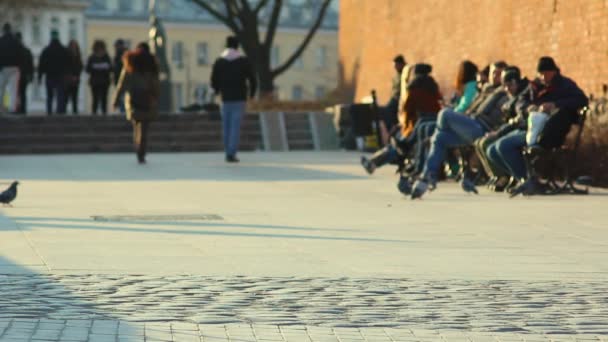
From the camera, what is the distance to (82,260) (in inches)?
380

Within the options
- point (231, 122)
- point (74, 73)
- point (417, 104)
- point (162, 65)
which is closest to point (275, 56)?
point (162, 65)

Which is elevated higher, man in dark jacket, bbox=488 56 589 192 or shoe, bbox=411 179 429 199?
man in dark jacket, bbox=488 56 589 192

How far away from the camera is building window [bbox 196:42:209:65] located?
11938 centimetres

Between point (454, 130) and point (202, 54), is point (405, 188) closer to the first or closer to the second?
point (454, 130)

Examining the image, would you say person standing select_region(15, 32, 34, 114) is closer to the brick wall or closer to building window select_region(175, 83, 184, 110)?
the brick wall

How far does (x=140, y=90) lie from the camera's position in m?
24.4

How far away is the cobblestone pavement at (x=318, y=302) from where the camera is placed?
23.8ft

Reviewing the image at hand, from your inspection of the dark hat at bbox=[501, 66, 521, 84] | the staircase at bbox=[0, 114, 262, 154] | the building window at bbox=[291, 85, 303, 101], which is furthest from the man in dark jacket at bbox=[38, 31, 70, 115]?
the building window at bbox=[291, 85, 303, 101]

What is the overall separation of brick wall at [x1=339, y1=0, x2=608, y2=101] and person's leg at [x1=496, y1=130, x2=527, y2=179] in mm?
3236

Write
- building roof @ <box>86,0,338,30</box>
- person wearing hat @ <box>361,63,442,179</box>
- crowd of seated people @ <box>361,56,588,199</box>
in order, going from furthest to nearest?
building roof @ <box>86,0,338,30</box> → person wearing hat @ <box>361,63,442,179</box> → crowd of seated people @ <box>361,56,588,199</box>

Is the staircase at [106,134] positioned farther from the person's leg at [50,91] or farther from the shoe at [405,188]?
the shoe at [405,188]

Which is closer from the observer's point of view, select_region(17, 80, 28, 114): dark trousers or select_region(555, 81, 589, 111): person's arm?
select_region(555, 81, 589, 111): person's arm

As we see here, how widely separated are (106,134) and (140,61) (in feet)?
23.7

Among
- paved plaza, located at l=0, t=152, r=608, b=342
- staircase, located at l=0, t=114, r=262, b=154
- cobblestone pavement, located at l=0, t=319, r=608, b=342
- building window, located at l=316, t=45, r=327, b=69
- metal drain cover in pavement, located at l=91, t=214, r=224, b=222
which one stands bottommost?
building window, located at l=316, t=45, r=327, b=69
